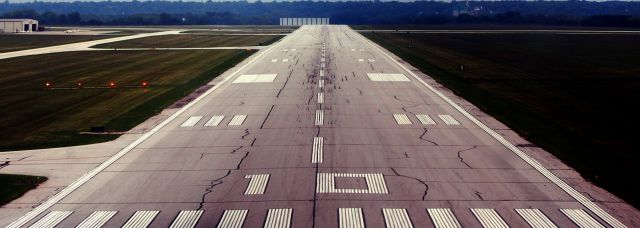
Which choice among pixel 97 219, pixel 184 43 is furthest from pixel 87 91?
pixel 184 43

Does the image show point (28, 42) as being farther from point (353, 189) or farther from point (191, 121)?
point (353, 189)

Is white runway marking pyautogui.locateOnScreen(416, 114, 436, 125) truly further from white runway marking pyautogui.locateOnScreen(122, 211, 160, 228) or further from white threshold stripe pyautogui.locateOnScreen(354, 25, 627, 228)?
white runway marking pyautogui.locateOnScreen(122, 211, 160, 228)

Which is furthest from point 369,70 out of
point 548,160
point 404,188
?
point 404,188

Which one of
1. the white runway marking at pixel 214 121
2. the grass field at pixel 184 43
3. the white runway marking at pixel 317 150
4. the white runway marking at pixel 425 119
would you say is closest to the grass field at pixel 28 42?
the grass field at pixel 184 43

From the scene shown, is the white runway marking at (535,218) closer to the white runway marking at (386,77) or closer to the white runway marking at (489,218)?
the white runway marking at (489,218)

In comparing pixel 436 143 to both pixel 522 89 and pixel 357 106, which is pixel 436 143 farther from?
pixel 522 89
